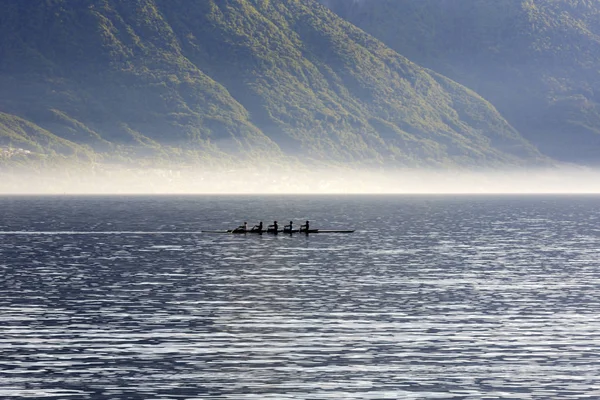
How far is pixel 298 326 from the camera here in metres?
76.7

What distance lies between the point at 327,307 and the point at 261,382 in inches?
1087

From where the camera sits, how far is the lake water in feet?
193

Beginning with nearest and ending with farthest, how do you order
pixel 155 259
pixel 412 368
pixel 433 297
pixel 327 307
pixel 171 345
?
1. pixel 412 368
2. pixel 171 345
3. pixel 327 307
4. pixel 433 297
5. pixel 155 259

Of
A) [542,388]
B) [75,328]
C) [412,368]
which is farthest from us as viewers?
[75,328]

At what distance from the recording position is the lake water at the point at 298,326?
58.8 m

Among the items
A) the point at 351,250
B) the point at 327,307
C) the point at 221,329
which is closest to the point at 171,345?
the point at 221,329

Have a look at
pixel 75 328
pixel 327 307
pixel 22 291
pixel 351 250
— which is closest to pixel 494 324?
pixel 327 307

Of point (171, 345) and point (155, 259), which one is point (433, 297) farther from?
point (155, 259)

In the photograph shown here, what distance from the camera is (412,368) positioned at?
62.6m

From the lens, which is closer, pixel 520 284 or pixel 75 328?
pixel 75 328

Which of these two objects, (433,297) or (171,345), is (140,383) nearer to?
(171,345)

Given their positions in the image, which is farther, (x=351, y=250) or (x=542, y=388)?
(x=351, y=250)

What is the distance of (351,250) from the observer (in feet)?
492

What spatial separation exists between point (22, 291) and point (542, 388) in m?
51.2
